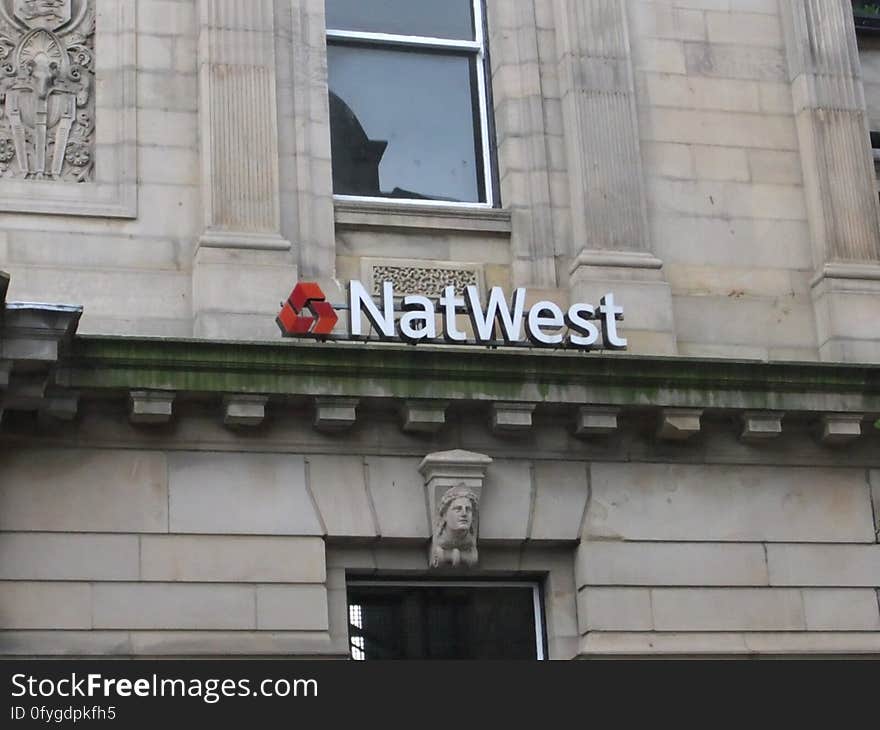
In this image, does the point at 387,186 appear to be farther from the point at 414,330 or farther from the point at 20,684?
the point at 20,684

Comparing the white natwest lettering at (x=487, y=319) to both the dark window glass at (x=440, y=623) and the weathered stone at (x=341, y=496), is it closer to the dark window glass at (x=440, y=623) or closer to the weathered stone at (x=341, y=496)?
the weathered stone at (x=341, y=496)

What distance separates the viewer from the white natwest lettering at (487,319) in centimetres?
1978

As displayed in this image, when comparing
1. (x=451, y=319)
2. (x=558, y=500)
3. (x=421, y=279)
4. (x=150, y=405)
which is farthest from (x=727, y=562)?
(x=150, y=405)

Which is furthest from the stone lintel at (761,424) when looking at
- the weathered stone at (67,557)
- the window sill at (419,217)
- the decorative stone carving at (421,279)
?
the weathered stone at (67,557)

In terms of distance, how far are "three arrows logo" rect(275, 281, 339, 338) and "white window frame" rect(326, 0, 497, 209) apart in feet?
7.51

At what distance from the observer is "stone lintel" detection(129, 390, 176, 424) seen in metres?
19.0

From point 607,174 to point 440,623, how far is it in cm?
488

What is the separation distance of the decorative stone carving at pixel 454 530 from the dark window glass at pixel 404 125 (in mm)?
3687

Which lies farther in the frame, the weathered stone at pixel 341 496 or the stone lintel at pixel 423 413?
the stone lintel at pixel 423 413

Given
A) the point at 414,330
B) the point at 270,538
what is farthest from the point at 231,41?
the point at 270,538

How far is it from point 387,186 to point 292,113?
4.19 feet

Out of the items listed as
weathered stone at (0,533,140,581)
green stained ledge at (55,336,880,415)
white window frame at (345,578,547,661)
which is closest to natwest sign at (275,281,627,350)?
green stained ledge at (55,336,880,415)

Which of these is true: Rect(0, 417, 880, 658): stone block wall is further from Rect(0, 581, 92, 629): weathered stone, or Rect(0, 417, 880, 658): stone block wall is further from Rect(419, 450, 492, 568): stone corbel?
Rect(419, 450, 492, 568): stone corbel

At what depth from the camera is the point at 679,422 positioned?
20.2 m
